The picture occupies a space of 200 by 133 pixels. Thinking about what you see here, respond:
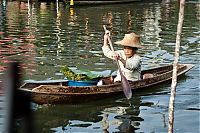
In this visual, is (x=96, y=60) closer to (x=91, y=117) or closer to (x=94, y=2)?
(x=91, y=117)

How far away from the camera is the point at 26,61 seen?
476 inches

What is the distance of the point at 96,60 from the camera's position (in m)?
12.6

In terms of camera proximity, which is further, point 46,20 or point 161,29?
point 46,20

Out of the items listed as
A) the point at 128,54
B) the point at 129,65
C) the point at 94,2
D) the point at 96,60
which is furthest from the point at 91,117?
the point at 94,2

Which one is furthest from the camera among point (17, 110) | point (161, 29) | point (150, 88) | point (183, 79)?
point (161, 29)

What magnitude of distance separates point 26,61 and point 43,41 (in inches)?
182

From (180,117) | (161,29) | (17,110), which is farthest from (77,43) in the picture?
(17,110)

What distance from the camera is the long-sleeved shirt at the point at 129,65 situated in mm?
8195

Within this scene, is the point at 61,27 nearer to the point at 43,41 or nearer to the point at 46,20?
the point at 46,20

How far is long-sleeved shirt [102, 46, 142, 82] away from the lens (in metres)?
8.20

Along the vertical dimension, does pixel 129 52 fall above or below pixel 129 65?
above

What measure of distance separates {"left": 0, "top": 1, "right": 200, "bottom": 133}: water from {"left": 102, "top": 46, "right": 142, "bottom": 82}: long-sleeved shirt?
0.39 meters

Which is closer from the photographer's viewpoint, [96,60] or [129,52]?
[129,52]

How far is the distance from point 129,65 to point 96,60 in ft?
14.5
